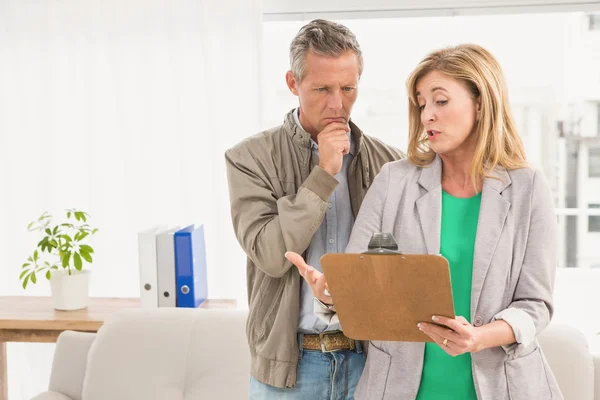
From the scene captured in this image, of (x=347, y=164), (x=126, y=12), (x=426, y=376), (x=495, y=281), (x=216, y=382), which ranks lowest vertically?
(x=216, y=382)

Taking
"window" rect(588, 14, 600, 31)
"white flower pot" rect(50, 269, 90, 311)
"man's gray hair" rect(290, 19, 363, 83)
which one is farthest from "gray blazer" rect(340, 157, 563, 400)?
"window" rect(588, 14, 600, 31)

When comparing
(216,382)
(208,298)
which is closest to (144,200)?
(208,298)

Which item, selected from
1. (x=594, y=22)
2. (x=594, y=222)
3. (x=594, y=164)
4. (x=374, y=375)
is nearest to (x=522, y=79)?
(x=594, y=22)

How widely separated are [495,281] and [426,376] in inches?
9.3

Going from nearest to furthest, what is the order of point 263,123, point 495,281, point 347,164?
point 495,281 → point 347,164 → point 263,123

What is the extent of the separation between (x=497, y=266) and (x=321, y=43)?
0.64 metres

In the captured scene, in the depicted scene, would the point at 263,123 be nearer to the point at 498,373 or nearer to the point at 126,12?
Answer: the point at 126,12

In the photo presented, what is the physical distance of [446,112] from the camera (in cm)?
145

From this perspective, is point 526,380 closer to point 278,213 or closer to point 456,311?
point 456,311

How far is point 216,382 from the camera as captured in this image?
A: 2.46m

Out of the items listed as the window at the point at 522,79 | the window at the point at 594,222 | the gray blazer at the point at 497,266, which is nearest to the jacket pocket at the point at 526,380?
the gray blazer at the point at 497,266

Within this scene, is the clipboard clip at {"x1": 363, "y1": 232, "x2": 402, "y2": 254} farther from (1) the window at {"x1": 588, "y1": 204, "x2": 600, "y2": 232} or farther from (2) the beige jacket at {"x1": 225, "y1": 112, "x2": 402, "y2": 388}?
(1) the window at {"x1": 588, "y1": 204, "x2": 600, "y2": 232}

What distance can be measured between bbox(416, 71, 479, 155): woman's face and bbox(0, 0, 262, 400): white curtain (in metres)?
1.94

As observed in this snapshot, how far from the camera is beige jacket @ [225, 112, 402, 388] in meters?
1.55
